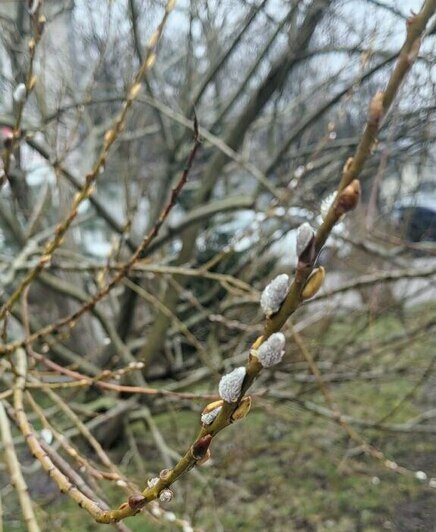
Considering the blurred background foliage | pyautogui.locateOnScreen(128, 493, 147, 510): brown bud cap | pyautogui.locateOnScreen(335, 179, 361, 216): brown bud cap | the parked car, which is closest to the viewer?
pyautogui.locateOnScreen(335, 179, 361, 216): brown bud cap

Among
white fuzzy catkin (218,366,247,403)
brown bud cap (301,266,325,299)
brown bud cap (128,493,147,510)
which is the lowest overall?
brown bud cap (128,493,147,510)

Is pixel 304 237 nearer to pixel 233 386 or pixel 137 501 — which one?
pixel 233 386

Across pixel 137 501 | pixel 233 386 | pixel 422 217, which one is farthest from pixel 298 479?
pixel 233 386

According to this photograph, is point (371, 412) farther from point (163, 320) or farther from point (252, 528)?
point (163, 320)

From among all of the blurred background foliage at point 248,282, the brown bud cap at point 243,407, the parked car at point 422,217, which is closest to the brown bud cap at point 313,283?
the brown bud cap at point 243,407

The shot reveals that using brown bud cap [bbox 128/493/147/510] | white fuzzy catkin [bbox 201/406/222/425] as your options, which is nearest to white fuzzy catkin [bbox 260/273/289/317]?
white fuzzy catkin [bbox 201/406/222/425]

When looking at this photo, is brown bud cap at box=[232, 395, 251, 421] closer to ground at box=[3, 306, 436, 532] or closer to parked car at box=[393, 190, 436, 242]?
ground at box=[3, 306, 436, 532]

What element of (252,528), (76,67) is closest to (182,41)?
(76,67)
